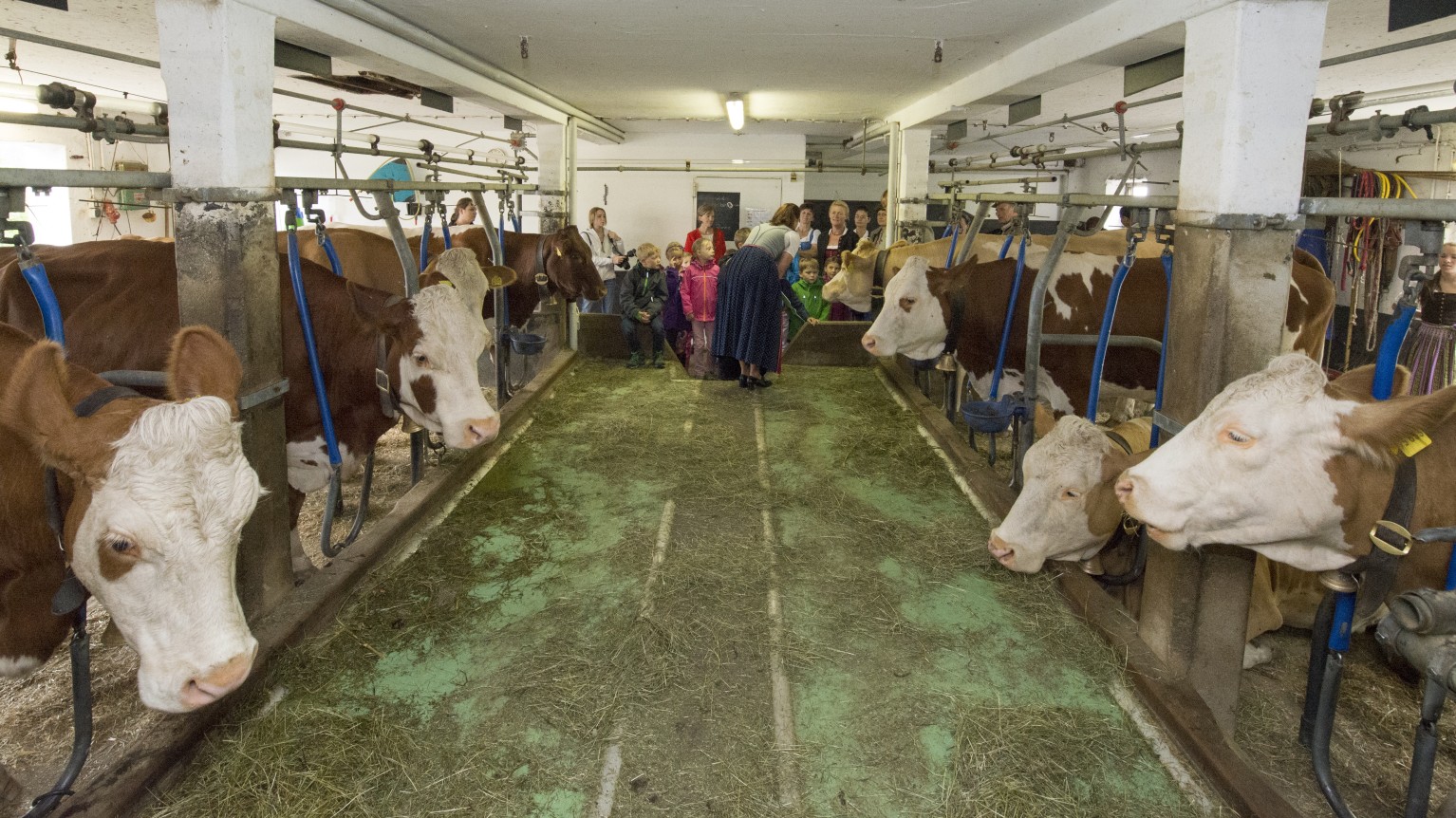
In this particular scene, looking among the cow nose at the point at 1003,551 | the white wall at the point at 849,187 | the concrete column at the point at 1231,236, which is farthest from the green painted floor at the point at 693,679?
the white wall at the point at 849,187

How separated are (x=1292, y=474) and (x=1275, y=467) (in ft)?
0.14

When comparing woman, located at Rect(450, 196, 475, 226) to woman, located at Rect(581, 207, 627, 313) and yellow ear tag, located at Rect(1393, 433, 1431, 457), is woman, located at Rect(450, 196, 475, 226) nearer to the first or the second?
woman, located at Rect(581, 207, 627, 313)

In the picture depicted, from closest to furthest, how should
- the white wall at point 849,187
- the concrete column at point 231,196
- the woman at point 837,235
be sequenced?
the concrete column at point 231,196 < the woman at point 837,235 < the white wall at point 849,187

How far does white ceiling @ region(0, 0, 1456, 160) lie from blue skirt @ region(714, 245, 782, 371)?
4.75 ft

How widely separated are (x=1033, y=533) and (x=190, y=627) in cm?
292

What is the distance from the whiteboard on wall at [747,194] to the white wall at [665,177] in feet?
0.06

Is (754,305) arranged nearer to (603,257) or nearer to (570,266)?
(570,266)

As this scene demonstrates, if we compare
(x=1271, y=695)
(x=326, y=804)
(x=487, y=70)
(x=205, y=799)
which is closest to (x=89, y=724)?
(x=205, y=799)

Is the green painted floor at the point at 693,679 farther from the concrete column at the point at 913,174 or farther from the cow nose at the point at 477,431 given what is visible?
the concrete column at the point at 913,174

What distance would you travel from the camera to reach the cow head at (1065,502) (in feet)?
11.6

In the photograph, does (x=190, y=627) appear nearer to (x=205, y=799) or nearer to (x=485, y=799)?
(x=205, y=799)

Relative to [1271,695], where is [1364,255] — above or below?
above

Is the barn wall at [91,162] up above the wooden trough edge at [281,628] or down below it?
above

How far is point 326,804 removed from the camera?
2369mm
